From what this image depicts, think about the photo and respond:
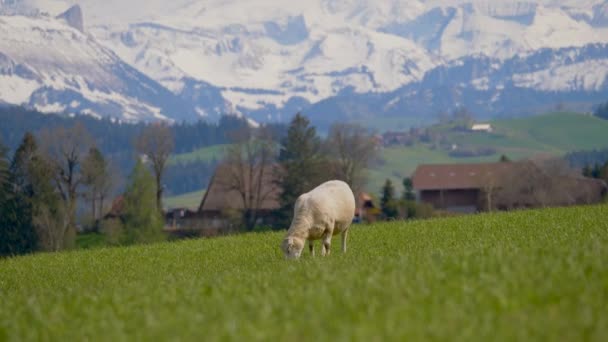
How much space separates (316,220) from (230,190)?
9568cm

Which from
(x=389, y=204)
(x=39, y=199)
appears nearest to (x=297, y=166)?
(x=389, y=204)

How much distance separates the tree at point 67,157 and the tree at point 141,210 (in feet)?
15.4

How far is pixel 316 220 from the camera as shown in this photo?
26.0 m

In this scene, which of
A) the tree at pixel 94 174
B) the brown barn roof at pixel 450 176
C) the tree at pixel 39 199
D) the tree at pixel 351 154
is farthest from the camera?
the brown barn roof at pixel 450 176

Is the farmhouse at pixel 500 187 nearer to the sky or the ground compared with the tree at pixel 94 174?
nearer to the ground

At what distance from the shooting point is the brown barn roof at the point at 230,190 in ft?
384

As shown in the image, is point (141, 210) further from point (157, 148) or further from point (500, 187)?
point (500, 187)

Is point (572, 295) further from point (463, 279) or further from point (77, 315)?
point (77, 315)

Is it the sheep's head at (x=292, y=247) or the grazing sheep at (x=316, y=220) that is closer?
the sheep's head at (x=292, y=247)

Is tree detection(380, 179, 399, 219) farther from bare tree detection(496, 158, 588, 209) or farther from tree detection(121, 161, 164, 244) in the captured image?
tree detection(121, 161, 164, 244)

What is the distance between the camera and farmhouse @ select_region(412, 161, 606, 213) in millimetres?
107688

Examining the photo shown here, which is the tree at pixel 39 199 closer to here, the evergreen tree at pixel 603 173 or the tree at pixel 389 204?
the tree at pixel 389 204

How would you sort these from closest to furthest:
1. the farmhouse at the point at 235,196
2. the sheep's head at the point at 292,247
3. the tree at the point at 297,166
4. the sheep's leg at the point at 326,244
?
the sheep's head at the point at 292,247 < the sheep's leg at the point at 326,244 < the tree at the point at 297,166 < the farmhouse at the point at 235,196

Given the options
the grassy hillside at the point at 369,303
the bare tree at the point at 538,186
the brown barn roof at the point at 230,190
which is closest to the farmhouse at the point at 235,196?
the brown barn roof at the point at 230,190
